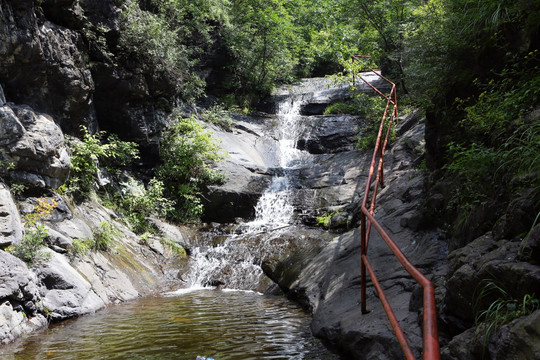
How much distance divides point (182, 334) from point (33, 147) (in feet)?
17.1

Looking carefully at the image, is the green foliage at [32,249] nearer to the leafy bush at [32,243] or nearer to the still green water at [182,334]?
the leafy bush at [32,243]

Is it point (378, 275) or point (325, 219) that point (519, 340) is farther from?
point (325, 219)

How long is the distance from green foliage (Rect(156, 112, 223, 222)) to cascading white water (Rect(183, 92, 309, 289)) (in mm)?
1964

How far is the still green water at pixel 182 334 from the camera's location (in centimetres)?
410

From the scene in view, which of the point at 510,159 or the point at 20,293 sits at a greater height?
the point at 510,159

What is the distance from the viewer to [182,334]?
15.8ft

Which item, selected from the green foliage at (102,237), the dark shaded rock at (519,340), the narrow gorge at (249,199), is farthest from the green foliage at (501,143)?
the green foliage at (102,237)

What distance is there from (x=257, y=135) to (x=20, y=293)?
12.7 meters

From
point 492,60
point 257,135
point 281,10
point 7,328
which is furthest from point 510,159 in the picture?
point 281,10

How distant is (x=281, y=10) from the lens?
19750 mm

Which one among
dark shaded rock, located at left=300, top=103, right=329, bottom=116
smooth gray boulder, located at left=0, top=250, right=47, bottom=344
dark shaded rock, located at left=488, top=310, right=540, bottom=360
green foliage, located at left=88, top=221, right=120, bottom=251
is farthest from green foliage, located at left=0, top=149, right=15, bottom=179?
dark shaded rock, located at left=300, top=103, right=329, bottom=116

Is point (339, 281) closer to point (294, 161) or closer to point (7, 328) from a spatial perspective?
point (7, 328)

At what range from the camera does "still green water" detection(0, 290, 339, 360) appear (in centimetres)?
410

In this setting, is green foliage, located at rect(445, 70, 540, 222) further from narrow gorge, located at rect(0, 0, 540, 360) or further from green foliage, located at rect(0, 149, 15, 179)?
green foliage, located at rect(0, 149, 15, 179)
